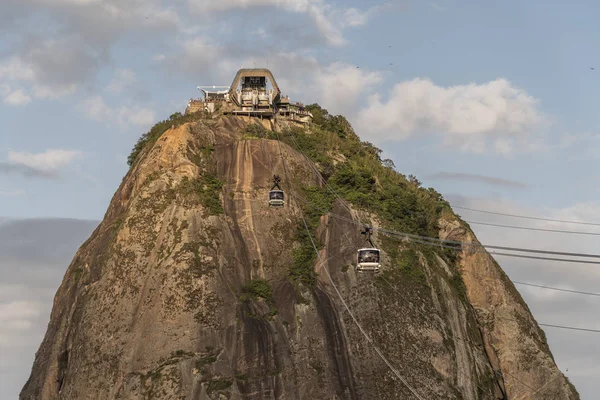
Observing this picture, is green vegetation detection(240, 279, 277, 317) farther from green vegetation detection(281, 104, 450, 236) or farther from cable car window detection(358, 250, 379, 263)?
green vegetation detection(281, 104, 450, 236)

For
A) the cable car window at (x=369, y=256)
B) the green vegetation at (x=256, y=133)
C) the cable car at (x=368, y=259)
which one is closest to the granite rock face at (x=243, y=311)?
the green vegetation at (x=256, y=133)

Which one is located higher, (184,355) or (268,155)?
(268,155)

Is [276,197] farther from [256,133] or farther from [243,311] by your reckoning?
[256,133]

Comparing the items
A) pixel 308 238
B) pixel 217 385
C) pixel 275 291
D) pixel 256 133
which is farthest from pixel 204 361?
pixel 256 133

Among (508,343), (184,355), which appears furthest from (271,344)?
(508,343)

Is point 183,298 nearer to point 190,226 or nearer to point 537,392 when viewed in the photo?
point 190,226

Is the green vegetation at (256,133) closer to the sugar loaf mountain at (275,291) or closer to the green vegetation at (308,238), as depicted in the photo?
the sugar loaf mountain at (275,291)

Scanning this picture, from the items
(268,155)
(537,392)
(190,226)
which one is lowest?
(537,392)
